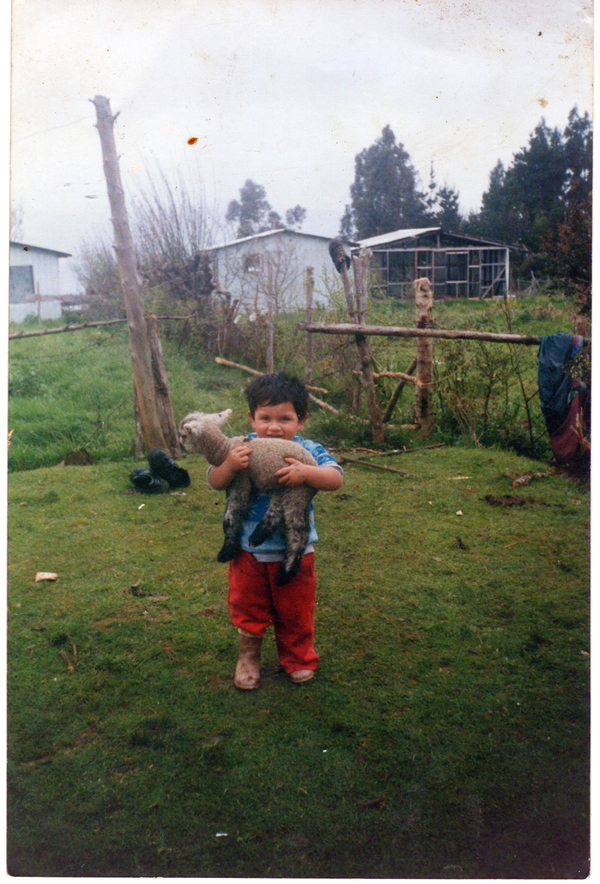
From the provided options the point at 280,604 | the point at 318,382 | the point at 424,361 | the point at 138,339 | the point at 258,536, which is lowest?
the point at 280,604

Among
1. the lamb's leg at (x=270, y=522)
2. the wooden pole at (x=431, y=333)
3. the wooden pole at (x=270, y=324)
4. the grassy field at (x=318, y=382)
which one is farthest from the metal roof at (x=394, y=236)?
the lamb's leg at (x=270, y=522)

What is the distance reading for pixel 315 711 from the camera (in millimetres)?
1850

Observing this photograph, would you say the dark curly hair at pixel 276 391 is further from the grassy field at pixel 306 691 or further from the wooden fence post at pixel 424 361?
the wooden fence post at pixel 424 361

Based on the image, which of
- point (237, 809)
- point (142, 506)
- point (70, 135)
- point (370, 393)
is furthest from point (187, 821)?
point (370, 393)

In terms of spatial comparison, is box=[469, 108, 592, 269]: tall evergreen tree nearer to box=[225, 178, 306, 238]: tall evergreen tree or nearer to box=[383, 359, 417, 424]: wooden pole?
box=[225, 178, 306, 238]: tall evergreen tree

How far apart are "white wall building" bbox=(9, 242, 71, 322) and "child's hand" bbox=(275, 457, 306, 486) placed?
1145mm

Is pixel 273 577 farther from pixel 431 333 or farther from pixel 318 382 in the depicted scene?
pixel 318 382

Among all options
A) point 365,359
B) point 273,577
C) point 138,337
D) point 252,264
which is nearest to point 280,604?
point 273,577

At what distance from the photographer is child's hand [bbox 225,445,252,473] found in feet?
5.94

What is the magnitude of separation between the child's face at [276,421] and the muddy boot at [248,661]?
69 centimetres

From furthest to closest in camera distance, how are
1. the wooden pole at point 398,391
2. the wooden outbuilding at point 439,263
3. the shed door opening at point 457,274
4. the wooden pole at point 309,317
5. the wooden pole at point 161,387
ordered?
the wooden pole at point 309,317, the wooden pole at point 398,391, the wooden pole at point 161,387, the shed door opening at point 457,274, the wooden outbuilding at point 439,263

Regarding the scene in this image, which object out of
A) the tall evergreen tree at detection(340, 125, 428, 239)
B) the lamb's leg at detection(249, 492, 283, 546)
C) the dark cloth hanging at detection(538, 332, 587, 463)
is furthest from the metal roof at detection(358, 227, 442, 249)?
the lamb's leg at detection(249, 492, 283, 546)

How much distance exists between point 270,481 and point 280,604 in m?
0.45

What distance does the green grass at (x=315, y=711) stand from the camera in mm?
1476
